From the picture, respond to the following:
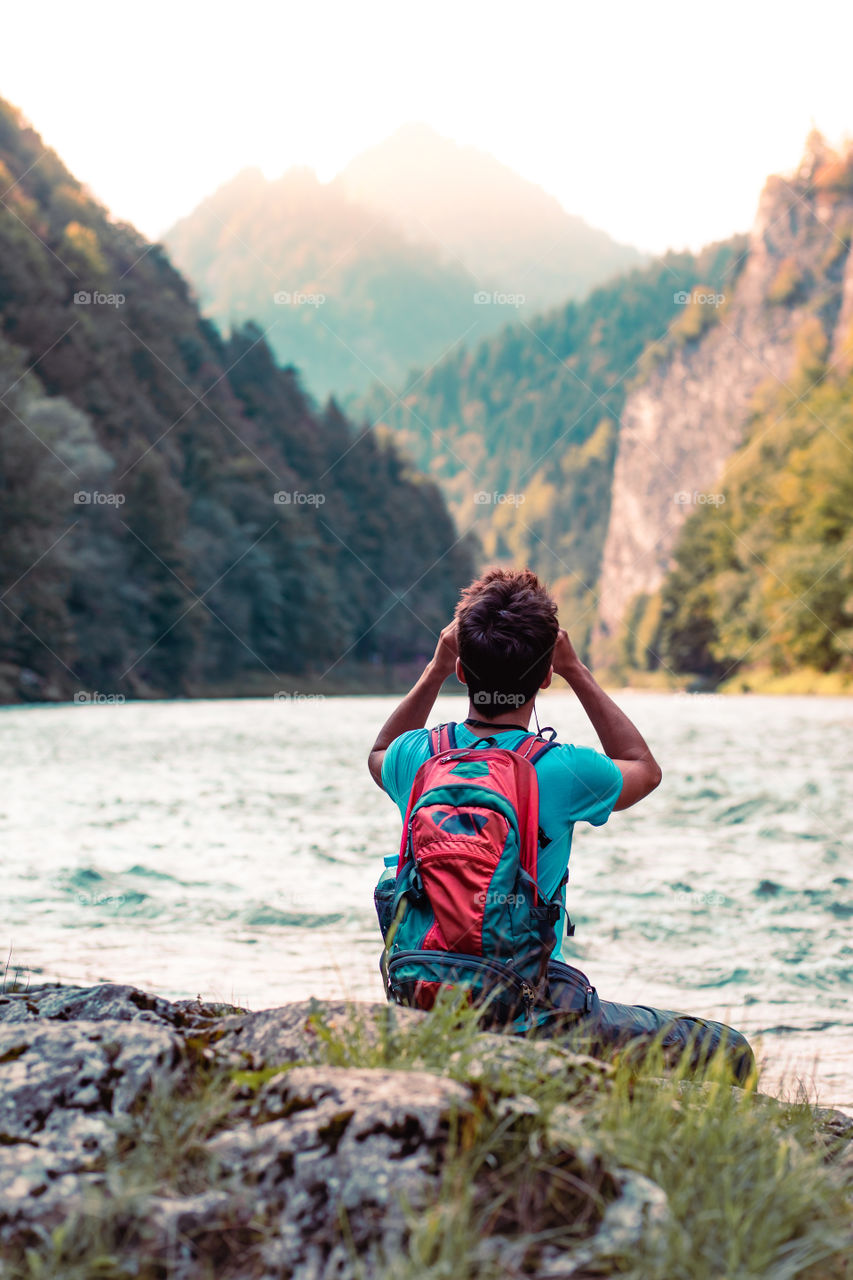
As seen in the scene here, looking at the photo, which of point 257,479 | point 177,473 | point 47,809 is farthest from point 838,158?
point 47,809

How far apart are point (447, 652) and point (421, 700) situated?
9.6 inches

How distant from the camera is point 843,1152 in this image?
342 centimetres

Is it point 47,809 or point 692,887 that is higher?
point 692,887

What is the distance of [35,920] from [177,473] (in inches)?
2257

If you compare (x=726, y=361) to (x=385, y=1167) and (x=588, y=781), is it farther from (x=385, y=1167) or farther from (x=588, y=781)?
(x=385, y=1167)

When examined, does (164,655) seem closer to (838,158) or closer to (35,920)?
(35,920)

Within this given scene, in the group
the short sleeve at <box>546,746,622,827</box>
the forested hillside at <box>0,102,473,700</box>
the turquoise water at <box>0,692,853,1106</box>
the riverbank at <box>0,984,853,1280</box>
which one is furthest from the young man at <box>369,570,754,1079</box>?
the forested hillside at <box>0,102,473,700</box>

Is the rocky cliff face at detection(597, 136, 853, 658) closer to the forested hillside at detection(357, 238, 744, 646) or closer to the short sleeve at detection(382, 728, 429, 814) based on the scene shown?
the forested hillside at detection(357, 238, 744, 646)

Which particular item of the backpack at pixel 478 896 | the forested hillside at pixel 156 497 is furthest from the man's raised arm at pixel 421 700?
the forested hillside at pixel 156 497

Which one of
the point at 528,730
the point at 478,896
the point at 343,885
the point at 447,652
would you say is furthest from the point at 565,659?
the point at 343,885

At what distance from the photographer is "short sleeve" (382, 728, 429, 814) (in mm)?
3545

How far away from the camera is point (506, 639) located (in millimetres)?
3285

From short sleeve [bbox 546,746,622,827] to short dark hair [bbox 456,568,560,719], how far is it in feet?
0.70

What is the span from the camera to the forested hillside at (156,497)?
134 feet
